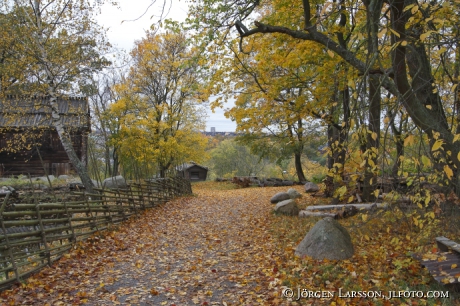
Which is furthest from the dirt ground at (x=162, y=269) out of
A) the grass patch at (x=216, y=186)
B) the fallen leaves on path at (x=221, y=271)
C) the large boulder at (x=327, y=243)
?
the grass patch at (x=216, y=186)

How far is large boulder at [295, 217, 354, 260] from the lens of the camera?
213 inches

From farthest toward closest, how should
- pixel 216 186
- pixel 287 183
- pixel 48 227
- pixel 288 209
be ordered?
pixel 216 186
pixel 287 183
pixel 288 209
pixel 48 227

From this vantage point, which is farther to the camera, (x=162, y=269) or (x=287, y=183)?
(x=287, y=183)

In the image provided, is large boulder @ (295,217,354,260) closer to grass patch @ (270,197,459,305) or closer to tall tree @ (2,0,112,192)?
grass patch @ (270,197,459,305)

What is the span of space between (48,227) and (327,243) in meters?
5.86

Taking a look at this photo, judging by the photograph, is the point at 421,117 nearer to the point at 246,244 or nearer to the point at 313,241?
the point at 313,241

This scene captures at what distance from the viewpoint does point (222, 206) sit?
1289 centimetres

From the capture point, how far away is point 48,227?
7473 millimetres

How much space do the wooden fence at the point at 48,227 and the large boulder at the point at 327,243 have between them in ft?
13.4

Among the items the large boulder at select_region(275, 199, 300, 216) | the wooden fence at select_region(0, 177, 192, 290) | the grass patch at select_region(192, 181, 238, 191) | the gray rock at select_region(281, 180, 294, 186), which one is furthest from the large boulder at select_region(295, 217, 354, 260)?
the grass patch at select_region(192, 181, 238, 191)

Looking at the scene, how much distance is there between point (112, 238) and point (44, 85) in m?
6.35

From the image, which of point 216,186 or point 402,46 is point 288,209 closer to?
point 402,46

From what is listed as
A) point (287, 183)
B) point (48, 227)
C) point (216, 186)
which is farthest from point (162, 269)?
point (216, 186)

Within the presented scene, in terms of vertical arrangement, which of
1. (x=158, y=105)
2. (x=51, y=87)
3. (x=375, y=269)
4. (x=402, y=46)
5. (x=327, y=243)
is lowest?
(x=375, y=269)
